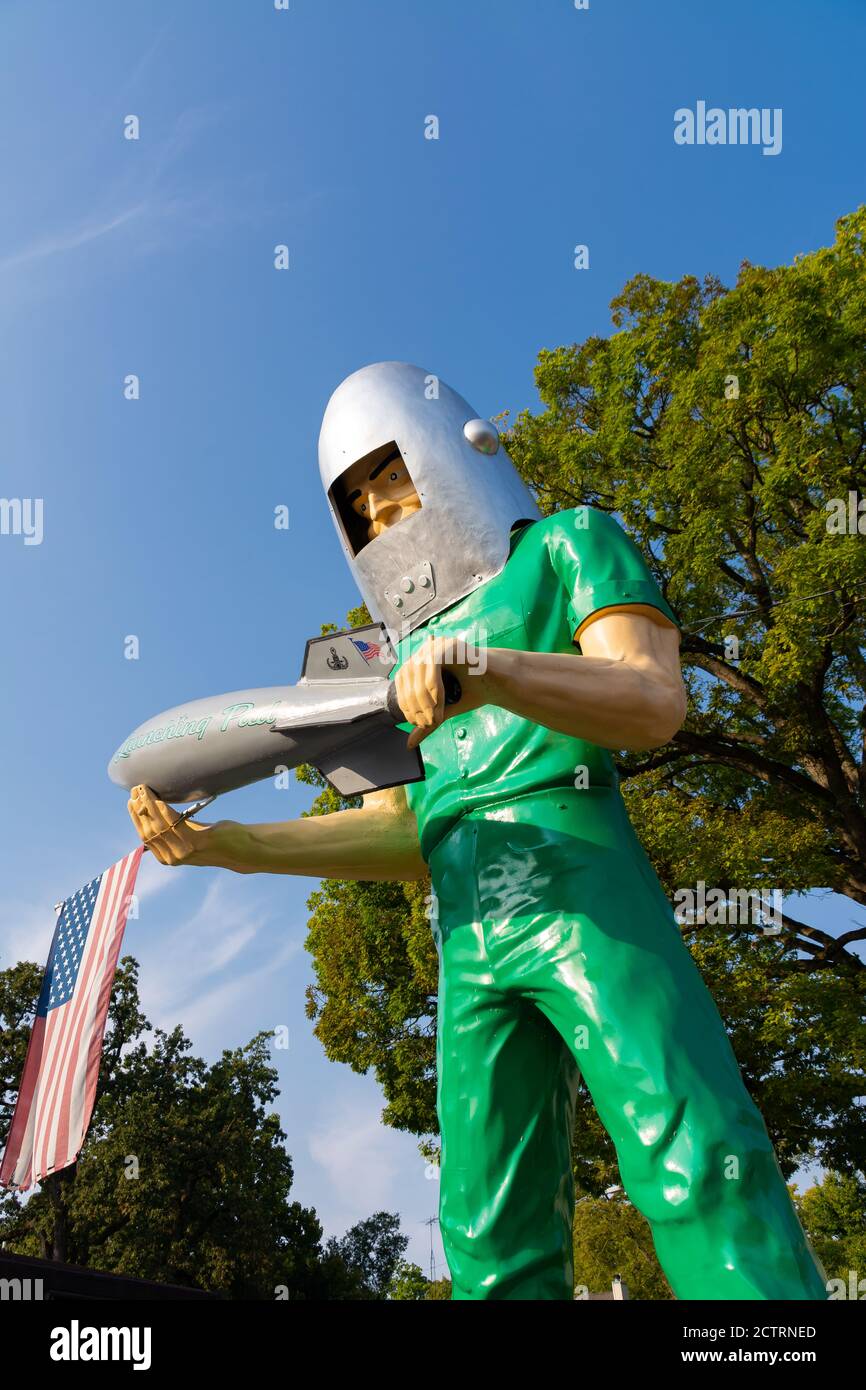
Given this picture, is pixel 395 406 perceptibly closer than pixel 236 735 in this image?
No

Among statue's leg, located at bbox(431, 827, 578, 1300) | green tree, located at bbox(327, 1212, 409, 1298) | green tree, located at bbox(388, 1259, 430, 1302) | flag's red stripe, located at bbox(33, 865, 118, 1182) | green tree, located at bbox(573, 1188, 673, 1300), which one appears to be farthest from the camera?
green tree, located at bbox(327, 1212, 409, 1298)

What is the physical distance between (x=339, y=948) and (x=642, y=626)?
11.1 metres

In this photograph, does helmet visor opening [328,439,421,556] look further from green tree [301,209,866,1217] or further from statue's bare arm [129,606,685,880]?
green tree [301,209,866,1217]

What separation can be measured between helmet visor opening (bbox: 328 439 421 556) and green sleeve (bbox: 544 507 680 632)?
0.54 m

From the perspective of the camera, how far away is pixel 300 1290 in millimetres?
27438

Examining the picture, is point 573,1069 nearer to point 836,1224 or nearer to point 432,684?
point 432,684

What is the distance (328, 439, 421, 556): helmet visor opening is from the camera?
3342 millimetres

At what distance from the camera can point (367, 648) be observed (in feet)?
10.3

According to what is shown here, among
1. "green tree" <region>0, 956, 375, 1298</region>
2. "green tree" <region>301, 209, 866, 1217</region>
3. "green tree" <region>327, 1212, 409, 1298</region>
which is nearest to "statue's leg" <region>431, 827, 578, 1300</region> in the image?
"green tree" <region>301, 209, 866, 1217</region>
